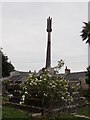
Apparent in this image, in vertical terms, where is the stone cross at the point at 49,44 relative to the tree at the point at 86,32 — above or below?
below

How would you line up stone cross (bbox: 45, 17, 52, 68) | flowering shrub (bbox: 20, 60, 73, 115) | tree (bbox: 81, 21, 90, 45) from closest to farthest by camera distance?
flowering shrub (bbox: 20, 60, 73, 115), stone cross (bbox: 45, 17, 52, 68), tree (bbox: 81, 21, 90, 45)

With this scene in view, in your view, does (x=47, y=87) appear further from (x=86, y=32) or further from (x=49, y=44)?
(x=86, y=32)

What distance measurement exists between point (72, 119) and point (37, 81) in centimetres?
564

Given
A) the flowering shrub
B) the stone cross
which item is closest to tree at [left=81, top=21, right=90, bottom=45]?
the stone cross

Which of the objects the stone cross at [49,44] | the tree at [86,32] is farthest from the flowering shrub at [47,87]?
the tree at [86,32]

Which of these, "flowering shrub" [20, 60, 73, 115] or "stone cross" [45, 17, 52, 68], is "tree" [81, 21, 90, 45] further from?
"flowering shrub" [20, 60, 73, 115]

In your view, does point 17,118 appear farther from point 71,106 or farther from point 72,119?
point 71,106

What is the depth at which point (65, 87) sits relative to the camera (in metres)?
10.5

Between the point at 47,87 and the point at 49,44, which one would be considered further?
the point at 49,44

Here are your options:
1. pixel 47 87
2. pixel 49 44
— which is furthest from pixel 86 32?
pixel 47 87

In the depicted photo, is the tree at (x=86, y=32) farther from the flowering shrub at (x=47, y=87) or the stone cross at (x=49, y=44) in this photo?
the flowering shrub at (x=47, y=87)

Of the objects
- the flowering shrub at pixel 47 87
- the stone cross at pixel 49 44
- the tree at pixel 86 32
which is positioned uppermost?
the tree at pixel 86 32

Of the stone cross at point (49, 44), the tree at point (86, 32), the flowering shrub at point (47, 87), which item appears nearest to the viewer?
the flowering shrub at point (47, 87)

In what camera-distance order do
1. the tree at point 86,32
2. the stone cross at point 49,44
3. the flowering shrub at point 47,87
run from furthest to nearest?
1. the tree at point 86,32
2. the stone cross at point 49,44
3. the flowering shrub at point 47,87
